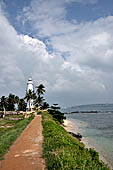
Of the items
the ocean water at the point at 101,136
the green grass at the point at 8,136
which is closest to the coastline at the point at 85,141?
the ocean water at the point at 101,136

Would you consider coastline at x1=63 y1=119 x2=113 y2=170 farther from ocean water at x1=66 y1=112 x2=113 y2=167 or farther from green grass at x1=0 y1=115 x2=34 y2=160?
green grass at x1=0 y1=115 x2=34 y2=160

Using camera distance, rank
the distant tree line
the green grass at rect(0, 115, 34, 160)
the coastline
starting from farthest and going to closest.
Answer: the distant tree line < the coastline < the green grass at rect(0, 115, 34, 160)

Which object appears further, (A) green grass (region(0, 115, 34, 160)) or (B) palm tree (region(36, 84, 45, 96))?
(B) palm tree (region(36, 84, 45, 96))

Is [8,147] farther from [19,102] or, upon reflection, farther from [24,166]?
[19,102]

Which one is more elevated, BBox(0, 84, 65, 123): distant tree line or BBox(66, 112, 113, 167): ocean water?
BBox(0, 84, 65, 123): distant tree line

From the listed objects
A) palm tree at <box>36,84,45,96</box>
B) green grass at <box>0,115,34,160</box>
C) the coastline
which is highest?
A: palm tree at <box>36,84,45,96</box>

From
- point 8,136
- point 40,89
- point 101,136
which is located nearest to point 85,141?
point 101,136

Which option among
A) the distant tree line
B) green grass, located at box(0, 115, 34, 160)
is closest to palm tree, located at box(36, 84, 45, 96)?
the distant tree line

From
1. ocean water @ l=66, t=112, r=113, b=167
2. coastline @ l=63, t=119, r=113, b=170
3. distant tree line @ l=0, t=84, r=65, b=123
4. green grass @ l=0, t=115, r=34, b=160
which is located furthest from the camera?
distant tree line @ l=0, t=84, r=65, b=123

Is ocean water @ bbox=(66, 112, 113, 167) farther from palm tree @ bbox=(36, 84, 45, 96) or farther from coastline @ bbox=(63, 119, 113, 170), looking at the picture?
palm tree @ bbox=(36, 84, 45, 96)

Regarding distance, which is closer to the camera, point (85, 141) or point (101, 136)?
point (85, 141)

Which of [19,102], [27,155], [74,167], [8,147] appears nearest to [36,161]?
[27,155]

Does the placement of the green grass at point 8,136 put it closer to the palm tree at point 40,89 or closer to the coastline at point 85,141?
the coastline at point 85,141

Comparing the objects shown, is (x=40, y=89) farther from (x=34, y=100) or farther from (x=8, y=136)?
(x=8, y=136)
